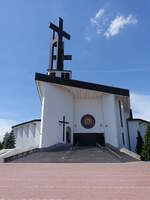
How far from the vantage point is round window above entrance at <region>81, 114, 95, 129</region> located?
20.8 m

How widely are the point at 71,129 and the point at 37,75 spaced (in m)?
7.06

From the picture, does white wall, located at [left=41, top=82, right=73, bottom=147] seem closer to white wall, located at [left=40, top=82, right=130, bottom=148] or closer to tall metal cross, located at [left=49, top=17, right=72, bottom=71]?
white wall, located at [left=40, top=82, right=130, bottom=148]

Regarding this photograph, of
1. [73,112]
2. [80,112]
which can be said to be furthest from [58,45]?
[80,112]

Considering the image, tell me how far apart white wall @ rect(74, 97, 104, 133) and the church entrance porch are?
45 cm

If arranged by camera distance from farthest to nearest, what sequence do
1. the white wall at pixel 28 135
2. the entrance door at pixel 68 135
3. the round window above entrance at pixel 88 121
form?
the white wall at pixel 28 135
the round window above entrance at pixel 88 121
the entrance door at pixel 68 135

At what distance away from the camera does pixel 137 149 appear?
19781 mm

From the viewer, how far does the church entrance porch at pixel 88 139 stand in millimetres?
20156

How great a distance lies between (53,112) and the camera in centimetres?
1841

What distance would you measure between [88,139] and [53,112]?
5.33 m

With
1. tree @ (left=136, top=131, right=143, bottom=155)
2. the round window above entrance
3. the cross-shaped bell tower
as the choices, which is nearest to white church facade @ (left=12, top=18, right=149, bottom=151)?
the round window above entrance

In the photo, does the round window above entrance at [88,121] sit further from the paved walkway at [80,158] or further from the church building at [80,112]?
the paved walkway at [80,158]

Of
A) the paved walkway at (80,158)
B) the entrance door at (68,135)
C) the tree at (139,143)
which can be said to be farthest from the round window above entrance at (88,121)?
the paved walkway at (80,158)
